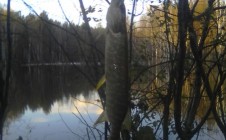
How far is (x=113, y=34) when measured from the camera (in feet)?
5.35

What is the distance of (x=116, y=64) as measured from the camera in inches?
67.5

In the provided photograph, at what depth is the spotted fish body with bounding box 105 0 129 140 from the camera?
161 cm

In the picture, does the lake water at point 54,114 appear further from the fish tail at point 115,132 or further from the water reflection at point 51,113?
the fish tail at point 115,132

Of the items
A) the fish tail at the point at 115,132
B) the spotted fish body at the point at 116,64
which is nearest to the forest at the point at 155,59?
the fish tail at the point at 115,132

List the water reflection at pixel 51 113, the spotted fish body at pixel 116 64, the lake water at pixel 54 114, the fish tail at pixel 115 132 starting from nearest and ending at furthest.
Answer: the spotted fish body at pixel 116 64, the fish tail at pixel 115 132, the lake water at pixel 54 114, the water reflection at pixel 51 113

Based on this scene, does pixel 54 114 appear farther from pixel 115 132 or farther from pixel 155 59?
pixel 115 132

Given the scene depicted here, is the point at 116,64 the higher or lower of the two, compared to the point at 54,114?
higher

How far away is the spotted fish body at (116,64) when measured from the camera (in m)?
1.61

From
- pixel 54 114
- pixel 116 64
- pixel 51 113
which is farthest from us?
pixel 51 113

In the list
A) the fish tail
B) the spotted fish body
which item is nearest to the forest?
the fish tail

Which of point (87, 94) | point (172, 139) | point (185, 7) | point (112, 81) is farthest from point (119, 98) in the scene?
point (87, 94)

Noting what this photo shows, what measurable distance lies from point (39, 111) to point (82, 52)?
39.3 ft

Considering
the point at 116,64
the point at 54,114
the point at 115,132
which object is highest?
the point at 116,64

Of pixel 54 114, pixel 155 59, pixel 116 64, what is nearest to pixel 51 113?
pixel 54 114
